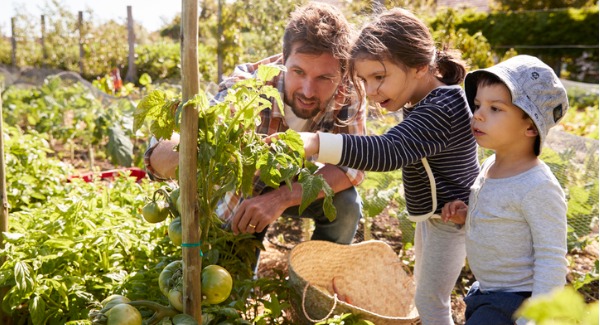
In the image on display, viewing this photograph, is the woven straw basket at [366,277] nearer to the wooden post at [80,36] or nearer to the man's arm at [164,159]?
the man's arm at [164,159]

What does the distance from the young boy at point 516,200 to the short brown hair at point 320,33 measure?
58 cm

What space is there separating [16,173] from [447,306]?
1892 millimetres

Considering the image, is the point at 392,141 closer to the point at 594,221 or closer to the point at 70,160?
the point at 594,221

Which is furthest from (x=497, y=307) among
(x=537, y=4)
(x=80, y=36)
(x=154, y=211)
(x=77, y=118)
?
(x=537, y=4)

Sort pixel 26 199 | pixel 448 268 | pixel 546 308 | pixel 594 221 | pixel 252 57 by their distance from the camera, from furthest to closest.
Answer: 1. pixel 252 57
2. pixel 594 221
3. pixel 26 199
4. pixel 448 268
5. pixel 546 308

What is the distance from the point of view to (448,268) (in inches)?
76.8

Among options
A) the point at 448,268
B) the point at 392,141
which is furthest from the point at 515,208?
the point at 448,268

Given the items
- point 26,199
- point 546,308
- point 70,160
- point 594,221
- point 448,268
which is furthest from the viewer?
point 70,160

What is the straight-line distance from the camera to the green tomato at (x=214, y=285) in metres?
1.31

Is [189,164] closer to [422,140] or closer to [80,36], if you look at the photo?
[422,140]

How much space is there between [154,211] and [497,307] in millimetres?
845

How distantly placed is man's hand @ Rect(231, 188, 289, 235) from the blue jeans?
27.9 inches

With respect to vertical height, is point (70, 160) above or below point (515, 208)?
below

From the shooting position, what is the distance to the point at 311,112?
7.48 feet
